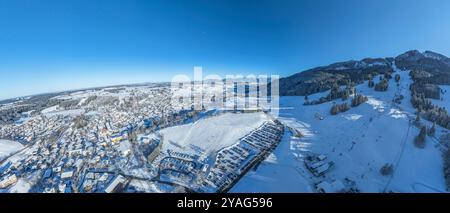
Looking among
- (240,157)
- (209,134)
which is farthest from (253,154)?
(209,134)

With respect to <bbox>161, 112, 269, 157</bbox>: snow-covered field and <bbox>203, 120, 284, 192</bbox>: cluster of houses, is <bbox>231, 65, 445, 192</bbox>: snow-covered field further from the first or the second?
<bbox>161, 112, 269, 157</bbox>: snow-covered field

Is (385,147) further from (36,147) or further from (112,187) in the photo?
(36,147)

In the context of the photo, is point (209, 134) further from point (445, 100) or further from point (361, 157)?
point (445, 100)

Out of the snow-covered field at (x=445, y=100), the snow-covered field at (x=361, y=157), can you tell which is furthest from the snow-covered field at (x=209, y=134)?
the snow-covered field at (x=445, y=100)

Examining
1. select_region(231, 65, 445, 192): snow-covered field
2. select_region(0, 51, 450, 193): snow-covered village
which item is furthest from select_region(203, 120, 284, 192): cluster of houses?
select_region(231, 65, 445, 192): snow-covered field

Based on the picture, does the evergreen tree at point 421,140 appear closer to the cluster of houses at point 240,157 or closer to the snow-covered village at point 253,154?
the snow-covered village at point 253,154
